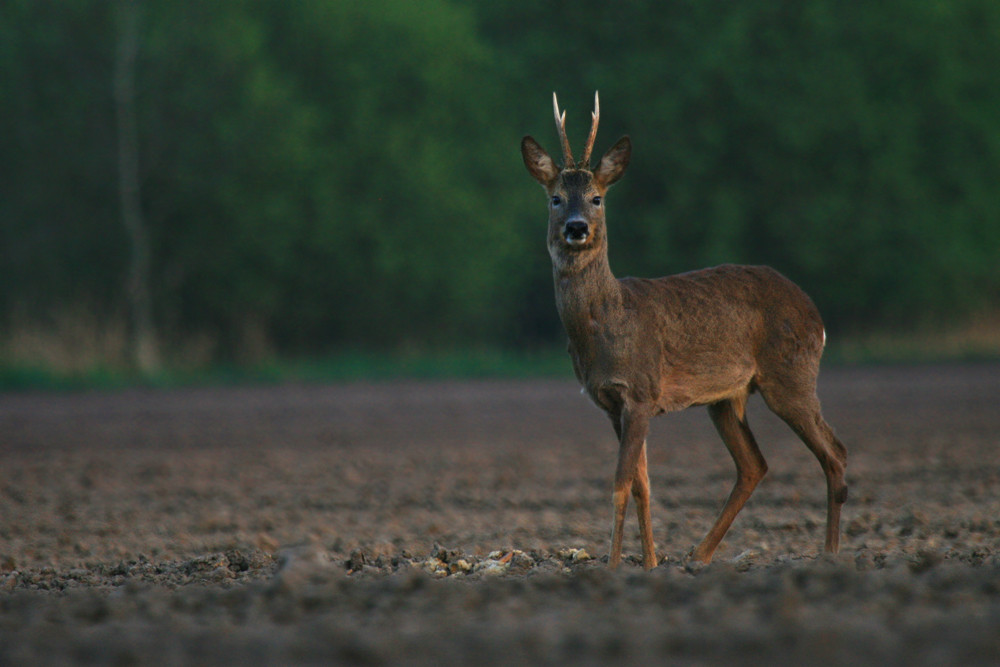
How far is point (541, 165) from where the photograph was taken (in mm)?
8242

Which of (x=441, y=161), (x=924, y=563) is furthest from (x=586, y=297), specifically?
(x=441, y=161)

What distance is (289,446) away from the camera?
1670 cm

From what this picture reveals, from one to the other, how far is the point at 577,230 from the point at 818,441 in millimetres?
1944

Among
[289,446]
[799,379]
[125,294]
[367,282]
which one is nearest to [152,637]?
[799,379]

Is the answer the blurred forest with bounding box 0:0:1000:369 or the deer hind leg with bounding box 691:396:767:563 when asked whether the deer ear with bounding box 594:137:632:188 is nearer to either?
the deer hind leg with bounding box 691:396:767:563

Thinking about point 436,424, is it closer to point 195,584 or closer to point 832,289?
point 195,584

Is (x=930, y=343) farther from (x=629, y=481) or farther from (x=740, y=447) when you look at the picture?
(x=629, y=481)

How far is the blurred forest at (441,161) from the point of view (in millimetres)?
30500

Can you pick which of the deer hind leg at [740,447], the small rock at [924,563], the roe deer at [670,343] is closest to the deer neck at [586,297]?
the roe deer at [670,343]

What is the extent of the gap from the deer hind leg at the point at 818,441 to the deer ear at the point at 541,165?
5.95ft

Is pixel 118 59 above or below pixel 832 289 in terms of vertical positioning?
above

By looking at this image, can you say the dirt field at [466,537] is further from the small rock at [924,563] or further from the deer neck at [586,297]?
the deer neck at [586,297]

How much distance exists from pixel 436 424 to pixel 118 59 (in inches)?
595

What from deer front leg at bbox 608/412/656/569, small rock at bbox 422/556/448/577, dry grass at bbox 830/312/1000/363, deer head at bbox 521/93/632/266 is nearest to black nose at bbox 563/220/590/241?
deer head at bbox 521/93/632/266
